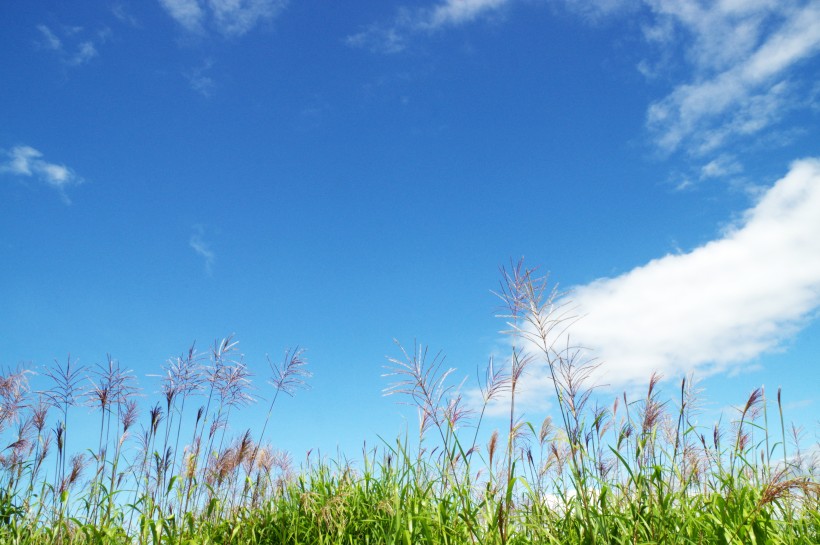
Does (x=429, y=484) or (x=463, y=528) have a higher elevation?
(x=429, y=484)

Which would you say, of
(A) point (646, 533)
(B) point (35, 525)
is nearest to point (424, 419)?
(A) point (646, 533)

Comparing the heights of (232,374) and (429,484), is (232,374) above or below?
above

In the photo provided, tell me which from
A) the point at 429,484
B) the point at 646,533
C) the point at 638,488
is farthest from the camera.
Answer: the point at 429,484

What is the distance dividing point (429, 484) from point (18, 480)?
458cm

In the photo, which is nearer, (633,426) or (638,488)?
(638,488)

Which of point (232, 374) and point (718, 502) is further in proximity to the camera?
point (232, 374)

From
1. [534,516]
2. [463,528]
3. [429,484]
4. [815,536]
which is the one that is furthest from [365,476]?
[815,536]

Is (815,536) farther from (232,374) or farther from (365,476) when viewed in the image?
(232,374)

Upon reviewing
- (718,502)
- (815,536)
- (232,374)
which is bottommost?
(815,536)

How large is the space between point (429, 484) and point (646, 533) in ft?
6.29

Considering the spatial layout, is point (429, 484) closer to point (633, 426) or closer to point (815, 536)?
point (633, 426)

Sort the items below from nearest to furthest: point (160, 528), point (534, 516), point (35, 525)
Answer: point (534, 516), point (160, 528), point (35, 525)

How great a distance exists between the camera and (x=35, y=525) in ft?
18.5

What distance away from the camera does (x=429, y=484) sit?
5.13 meters
